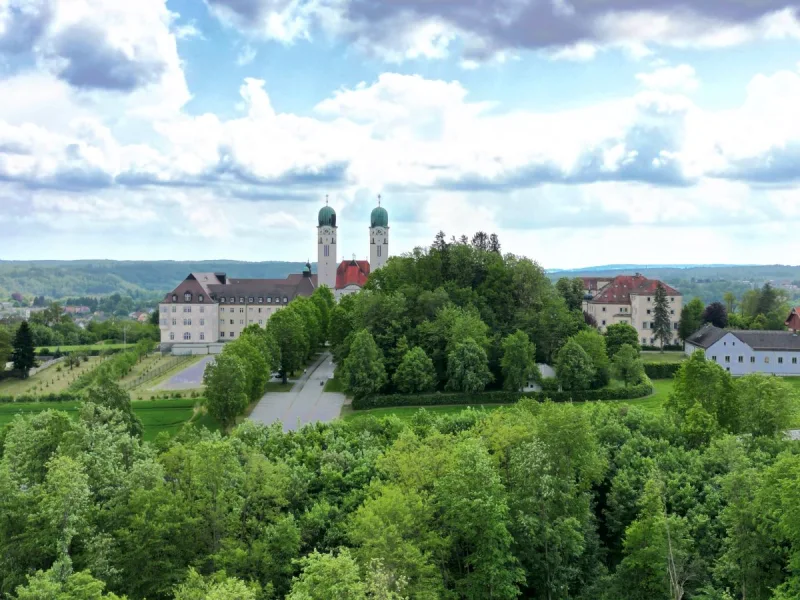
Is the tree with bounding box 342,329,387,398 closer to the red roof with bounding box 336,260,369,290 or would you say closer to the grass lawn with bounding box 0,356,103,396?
the grass lawn with bounding box 0,356,103,396

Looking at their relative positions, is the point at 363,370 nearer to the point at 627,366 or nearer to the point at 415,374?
the point at 415,374

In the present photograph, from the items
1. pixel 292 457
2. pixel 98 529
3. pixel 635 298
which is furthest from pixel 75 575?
pixel 635 298

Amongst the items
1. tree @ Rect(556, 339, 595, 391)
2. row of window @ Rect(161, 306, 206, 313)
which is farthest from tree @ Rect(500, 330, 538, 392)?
row of window @ Rect(161, 306, 206, 313)

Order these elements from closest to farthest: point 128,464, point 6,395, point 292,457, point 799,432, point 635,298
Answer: point 128,464
point 292,457
point 799,432
point 6,395
point 635,298

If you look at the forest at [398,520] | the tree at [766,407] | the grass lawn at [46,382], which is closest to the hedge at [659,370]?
the tree at [766,407]

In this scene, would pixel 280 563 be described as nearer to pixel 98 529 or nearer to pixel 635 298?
pixel 98 529

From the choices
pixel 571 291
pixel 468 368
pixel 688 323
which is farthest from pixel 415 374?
pixel 688 323

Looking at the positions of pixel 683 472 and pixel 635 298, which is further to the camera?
pixel 635 298
